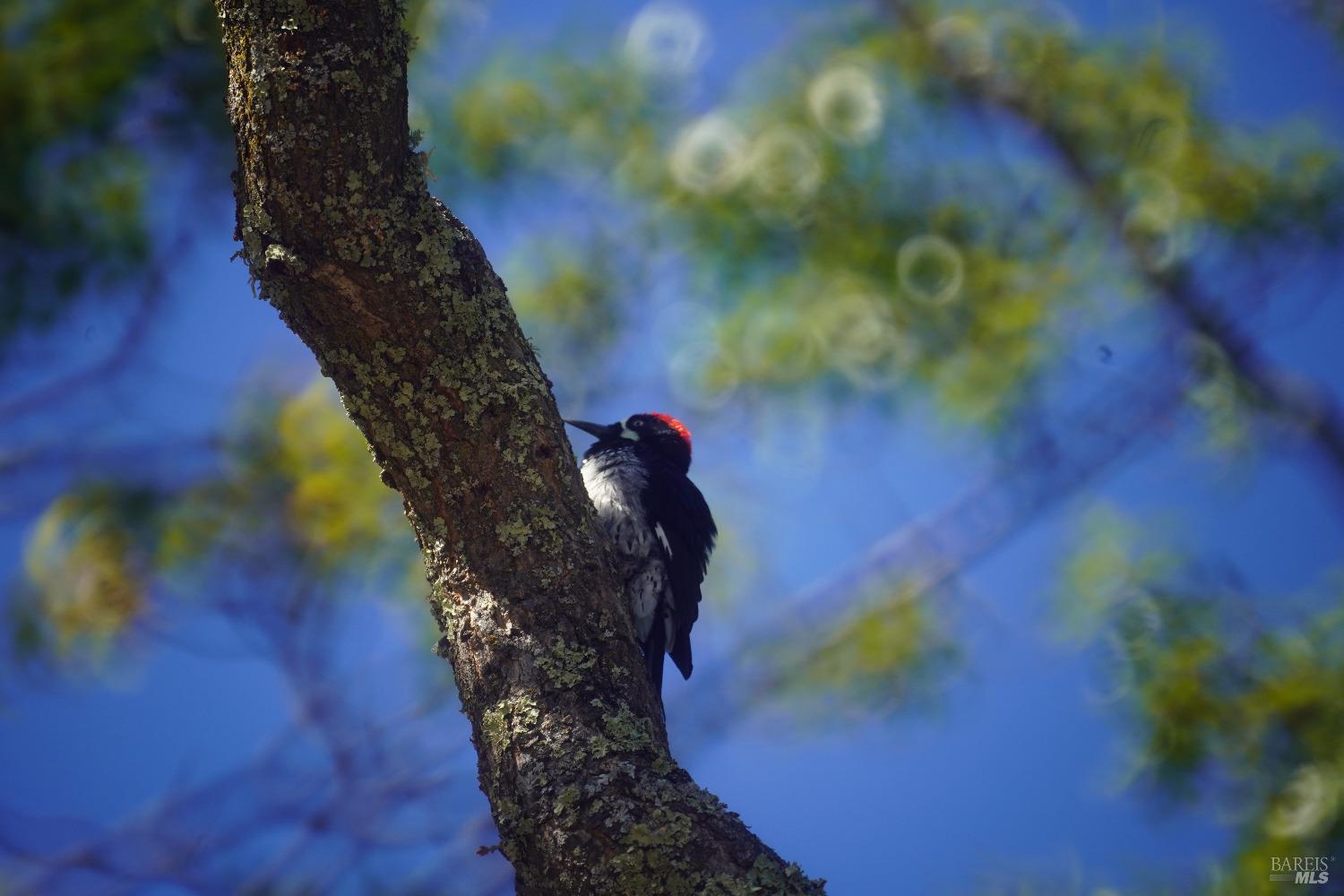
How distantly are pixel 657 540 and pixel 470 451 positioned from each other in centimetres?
Answer: 155

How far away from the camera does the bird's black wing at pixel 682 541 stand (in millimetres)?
3521

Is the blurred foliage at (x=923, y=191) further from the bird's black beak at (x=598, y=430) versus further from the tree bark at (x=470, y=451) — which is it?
the tree bark at (x=470, y=451)

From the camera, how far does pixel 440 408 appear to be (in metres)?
2.07

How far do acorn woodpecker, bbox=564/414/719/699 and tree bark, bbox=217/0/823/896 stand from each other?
4.16 feet

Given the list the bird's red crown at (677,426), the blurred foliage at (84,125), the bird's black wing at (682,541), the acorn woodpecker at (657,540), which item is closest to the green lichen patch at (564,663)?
the acorn woodpecker at (657,540)

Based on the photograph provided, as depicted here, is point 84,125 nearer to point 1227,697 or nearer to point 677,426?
point 677,426

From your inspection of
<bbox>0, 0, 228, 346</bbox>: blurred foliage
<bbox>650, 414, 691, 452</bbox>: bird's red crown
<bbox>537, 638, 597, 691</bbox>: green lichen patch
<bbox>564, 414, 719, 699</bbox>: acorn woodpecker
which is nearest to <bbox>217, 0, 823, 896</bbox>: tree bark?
<bbox>537, 638, 597, 691</bbox>: green lichen patch

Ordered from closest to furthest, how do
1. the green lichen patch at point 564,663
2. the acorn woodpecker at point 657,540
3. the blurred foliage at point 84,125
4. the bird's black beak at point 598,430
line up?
the green lichen patch at point 564,663, the acorn woodpecker at point 657,540, the blurred foliage at point 84,125, the bird's black beak at point 598,430

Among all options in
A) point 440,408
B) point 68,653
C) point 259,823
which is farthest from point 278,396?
point 440,408

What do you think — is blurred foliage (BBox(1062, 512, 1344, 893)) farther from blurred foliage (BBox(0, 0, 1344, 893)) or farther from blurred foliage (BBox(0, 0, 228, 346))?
blurred foliage (BBox(0, 0, 228, 346))

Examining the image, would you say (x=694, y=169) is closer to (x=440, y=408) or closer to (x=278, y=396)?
(x=278, y=396)

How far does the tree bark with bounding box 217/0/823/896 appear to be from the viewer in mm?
1843

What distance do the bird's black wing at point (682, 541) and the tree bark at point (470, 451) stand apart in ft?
4.28

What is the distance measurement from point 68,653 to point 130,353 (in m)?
1.13
